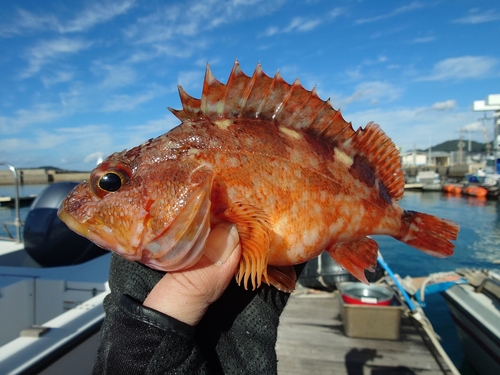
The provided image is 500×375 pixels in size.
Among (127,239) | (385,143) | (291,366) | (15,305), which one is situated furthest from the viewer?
(291,366)

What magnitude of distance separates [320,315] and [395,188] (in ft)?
16.0

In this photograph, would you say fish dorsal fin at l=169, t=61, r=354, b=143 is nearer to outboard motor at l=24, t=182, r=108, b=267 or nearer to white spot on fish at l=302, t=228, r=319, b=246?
white spot on fish at l=302, t=228, r=319, b=246

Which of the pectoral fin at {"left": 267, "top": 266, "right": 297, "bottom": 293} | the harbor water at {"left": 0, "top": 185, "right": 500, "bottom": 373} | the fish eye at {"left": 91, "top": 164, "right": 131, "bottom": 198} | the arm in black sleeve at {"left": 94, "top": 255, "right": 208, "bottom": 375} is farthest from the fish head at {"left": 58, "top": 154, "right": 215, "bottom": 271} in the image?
the harbor water at {"left": 0, "top": 185, "right": 500, "bottom": 373}

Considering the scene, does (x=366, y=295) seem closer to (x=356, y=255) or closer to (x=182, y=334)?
(x=356, y=255)

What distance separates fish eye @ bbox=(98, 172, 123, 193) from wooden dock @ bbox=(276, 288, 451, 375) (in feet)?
14.6

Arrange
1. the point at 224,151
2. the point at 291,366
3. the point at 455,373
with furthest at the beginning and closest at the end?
the point at 291,366 < the point at 455,373 < the point at 224,151

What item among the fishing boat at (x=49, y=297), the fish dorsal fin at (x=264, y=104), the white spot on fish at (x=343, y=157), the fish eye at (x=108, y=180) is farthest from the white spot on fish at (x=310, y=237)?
the fishing boat at (x=49, y=297)

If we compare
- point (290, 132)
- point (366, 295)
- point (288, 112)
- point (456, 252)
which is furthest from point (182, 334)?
point (456, 252)

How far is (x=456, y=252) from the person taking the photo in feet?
61.1

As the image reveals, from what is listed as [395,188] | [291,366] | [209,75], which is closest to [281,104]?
[209,75]

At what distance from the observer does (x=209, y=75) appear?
206 cm

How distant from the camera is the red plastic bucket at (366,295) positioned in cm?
598

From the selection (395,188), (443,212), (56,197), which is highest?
(395,188)

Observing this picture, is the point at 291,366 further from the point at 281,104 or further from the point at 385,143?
the point at 281,104
